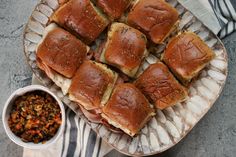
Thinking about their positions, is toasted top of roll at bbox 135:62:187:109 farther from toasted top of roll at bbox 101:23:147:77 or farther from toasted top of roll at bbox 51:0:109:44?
toasted top of roll at bbox 51:0:109:44

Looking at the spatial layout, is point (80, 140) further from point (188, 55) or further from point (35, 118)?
point (188, 55)

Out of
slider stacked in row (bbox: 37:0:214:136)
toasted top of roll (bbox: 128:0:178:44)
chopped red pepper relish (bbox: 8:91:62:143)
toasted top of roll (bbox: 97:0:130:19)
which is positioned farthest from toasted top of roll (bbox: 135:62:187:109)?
chopped red pepper relish (bbox: 8:91:62:143)

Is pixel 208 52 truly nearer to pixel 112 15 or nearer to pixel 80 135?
pixel 112 15

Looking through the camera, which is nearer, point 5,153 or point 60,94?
point 60,94

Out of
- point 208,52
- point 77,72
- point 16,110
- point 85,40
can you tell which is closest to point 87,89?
point 77,72

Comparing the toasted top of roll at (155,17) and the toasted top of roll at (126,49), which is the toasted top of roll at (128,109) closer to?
the toasted top of roll at (126,49)

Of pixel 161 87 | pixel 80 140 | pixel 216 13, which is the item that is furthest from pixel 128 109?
pixel 216 13
